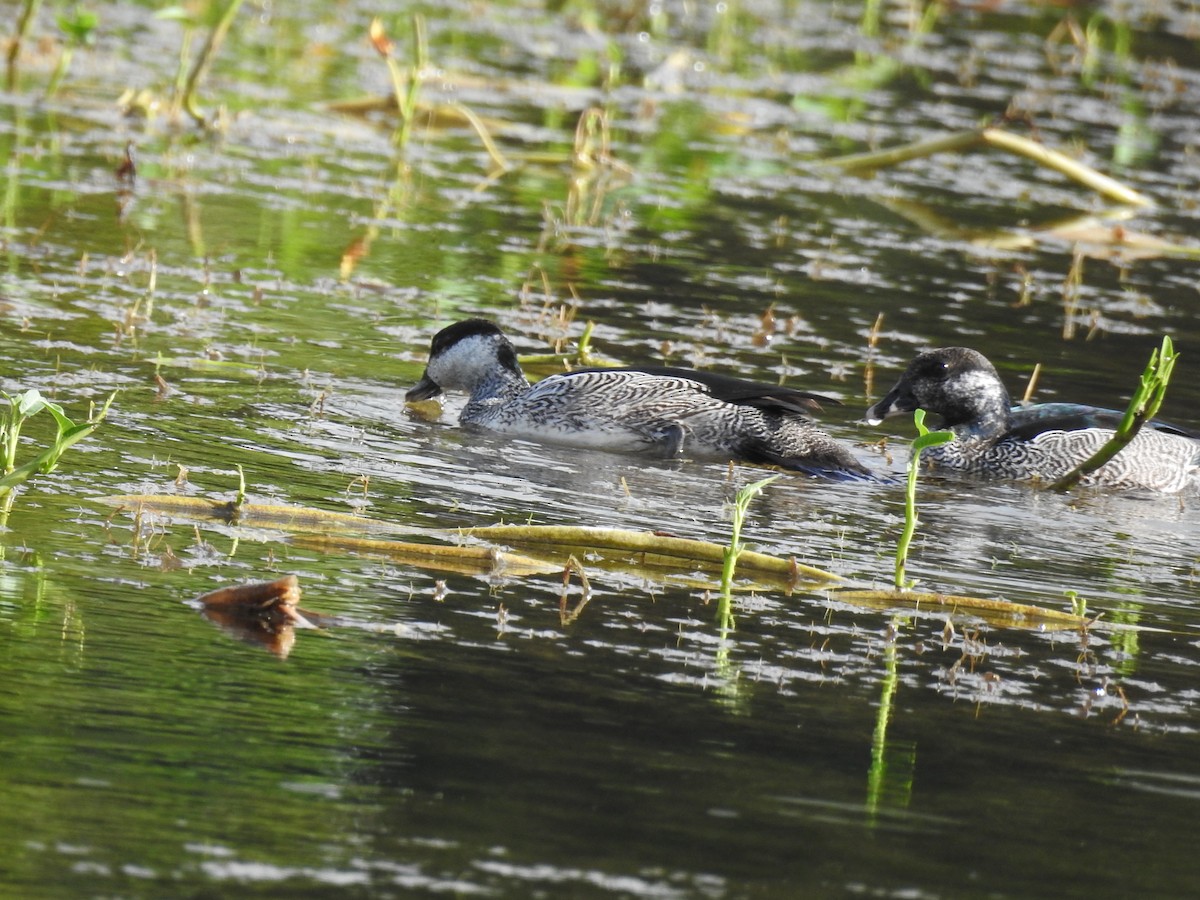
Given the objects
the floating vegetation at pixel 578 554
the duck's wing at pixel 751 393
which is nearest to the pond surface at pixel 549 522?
the floating vegetation at pixel 578 554

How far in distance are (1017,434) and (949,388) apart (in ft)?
1.33

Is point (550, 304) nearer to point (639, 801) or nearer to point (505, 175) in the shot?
point (505, 175)

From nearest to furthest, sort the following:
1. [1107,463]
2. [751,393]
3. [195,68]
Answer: [751,393], [1107,463], [195,68]

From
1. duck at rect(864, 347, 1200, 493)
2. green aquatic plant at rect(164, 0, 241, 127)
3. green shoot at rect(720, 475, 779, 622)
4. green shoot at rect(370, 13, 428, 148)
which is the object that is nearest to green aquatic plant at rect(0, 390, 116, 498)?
green shoot at rect(720, 475, 779, 622)

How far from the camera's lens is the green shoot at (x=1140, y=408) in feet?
25.2

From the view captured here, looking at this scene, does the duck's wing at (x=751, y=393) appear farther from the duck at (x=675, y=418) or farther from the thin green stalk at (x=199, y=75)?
the thin green stalk at (x=199, y=75)

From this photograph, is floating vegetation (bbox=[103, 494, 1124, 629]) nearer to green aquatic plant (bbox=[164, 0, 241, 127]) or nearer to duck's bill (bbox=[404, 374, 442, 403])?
duck's bill (bbox=[404, 374, 442, 403])

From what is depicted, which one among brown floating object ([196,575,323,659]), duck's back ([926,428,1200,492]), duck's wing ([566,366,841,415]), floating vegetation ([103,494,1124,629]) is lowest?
brown floating object ([196,575,323,659])

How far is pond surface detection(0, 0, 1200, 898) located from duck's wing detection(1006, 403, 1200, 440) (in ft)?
1.16

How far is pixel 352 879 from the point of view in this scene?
172 inches

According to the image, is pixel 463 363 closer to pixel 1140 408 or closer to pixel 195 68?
pixel 1140 408

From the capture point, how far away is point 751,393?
932 centimetres

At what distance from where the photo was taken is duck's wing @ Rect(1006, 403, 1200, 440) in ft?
31.0

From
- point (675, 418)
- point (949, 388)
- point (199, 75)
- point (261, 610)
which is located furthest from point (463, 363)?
point (199, 75)
